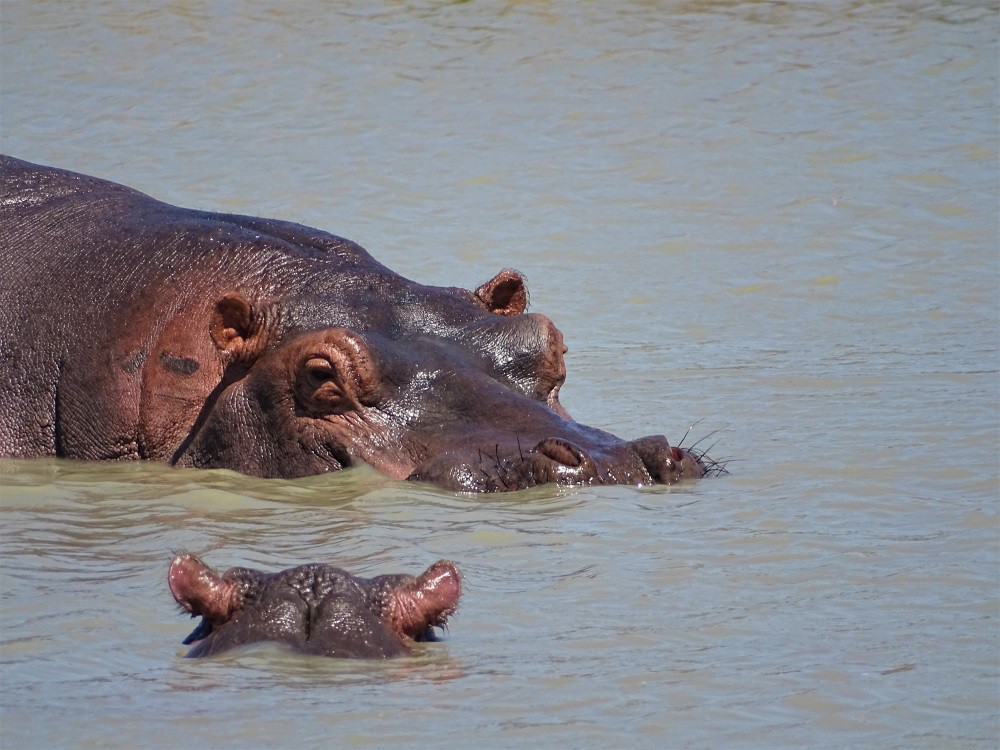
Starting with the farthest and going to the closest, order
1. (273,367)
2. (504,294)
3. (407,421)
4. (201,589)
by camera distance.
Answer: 1. (504,294)
2. (273,367)
3. (407,421)
4. (201,589)

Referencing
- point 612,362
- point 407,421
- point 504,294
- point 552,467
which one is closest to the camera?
point 552,467

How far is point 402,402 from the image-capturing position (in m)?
7.05

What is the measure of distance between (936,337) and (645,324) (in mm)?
1782

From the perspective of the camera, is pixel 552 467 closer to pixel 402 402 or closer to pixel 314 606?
pixel 402 402

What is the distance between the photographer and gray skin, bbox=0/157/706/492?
6.93 meters

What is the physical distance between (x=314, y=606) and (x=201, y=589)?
10.3 inches

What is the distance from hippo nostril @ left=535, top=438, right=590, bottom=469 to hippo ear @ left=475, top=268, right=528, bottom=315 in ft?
4.15

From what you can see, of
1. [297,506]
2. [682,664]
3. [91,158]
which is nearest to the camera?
[682,664]

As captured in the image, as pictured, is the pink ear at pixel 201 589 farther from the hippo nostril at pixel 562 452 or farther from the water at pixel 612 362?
the hippo nostril at pixel 562 452

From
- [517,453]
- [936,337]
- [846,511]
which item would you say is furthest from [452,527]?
[936,337]

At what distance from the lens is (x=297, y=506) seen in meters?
6.72

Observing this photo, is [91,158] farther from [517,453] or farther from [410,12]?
[517,453]

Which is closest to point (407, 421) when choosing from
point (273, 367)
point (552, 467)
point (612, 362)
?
point (273, 367)

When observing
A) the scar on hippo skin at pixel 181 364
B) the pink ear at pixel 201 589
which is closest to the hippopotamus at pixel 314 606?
the pink ear at pixel 201 589
